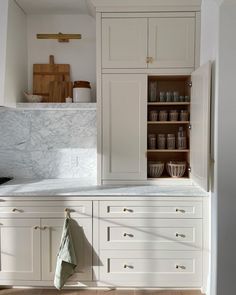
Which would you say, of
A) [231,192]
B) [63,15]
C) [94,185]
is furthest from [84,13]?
[231,192]

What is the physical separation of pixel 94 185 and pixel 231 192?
3.88 feet

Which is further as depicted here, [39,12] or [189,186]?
[39,12]

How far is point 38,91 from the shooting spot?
336 centimetres

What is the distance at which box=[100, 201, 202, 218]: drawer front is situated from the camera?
2.73 m

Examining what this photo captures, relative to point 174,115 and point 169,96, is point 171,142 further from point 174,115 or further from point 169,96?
point 169,96

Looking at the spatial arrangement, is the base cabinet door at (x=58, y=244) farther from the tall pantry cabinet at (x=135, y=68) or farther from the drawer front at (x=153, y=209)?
the tall pantry cabinet at (x=135, y=68)

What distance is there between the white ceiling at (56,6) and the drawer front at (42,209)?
1.71 metres

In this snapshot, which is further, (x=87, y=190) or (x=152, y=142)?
(x=152, y=142)

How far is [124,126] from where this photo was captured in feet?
9.85

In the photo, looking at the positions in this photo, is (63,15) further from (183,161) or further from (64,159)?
(183,161)

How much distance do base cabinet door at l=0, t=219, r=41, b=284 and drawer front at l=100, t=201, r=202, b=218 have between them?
584 mm

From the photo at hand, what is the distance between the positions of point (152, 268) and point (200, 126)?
119 centimetres

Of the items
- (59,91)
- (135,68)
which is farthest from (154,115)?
(59,91)

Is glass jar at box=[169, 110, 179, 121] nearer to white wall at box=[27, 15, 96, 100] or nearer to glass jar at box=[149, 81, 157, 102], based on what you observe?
glass jar at box=[149, 81, 157, 102]
